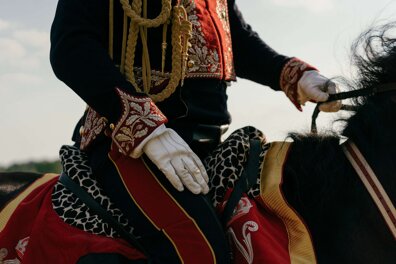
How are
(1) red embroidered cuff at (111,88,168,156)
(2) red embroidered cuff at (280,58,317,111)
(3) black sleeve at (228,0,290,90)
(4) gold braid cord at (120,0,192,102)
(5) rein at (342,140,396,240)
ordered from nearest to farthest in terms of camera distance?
(5) rein at (342,140,396,240) → (1) red embroidered cuff at (111,88,168,156) → (4) gold braid cord at (120,0,192,102) → (2) red embroidered cuff at (280,58,317,111) → (3) black sleeve at (228,0,290,90)

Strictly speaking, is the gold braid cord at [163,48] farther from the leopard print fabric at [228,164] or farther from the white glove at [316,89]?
the white glove at [316,89]

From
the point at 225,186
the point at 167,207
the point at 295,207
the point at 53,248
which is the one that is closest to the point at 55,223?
the point at 53,248

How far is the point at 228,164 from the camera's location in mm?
2703

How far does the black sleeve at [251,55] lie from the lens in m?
3.44

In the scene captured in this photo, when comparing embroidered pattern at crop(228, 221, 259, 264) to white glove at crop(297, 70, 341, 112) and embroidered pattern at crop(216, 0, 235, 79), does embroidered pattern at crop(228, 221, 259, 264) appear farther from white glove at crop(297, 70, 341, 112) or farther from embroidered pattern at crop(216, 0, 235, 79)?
embroidered pattern at crop(216, 0, 235, 79)

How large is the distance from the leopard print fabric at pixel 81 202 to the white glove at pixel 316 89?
3.28 feet

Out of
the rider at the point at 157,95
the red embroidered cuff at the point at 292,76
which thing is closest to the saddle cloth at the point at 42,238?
the rider at the point at 157,95

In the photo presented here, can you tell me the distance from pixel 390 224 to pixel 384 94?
529 mm

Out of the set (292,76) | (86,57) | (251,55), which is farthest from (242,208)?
(251,55)

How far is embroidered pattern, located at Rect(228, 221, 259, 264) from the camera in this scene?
8.18 feet

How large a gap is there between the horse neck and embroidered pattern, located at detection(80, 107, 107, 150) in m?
0.79

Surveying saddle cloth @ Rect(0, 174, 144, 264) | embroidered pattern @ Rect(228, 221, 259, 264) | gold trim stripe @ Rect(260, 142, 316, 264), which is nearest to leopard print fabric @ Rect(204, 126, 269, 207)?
gold trim stripe @ Rect(260, 142, 316, 264)

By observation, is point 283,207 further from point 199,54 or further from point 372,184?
point 199,54

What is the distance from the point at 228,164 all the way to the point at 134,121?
41cm
